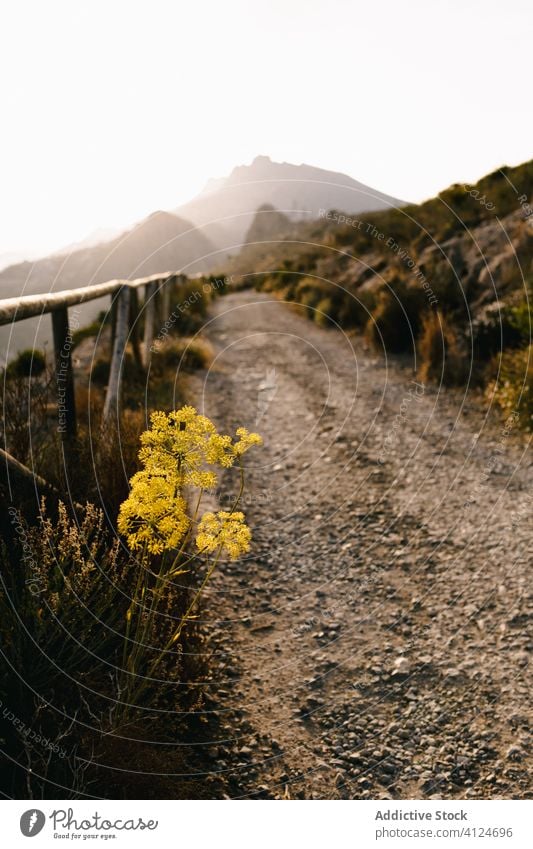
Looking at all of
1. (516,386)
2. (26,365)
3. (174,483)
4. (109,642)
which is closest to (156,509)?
(174,483)

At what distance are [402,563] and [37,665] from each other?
300 cm

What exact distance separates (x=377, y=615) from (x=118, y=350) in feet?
12.3

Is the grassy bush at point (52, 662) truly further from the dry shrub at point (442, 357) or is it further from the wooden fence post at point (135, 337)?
the dry shrub at point (442, 357)

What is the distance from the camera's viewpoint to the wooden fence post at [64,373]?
13.9 ft

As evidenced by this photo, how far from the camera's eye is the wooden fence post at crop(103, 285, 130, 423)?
5.84 m

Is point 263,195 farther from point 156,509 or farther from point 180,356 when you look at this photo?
point 156,509

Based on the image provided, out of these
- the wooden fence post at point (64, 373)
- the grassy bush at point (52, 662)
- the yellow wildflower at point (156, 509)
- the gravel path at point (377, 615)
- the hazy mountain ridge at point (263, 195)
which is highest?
the hazy mountain ridge at point (263, 195)

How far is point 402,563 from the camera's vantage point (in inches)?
186

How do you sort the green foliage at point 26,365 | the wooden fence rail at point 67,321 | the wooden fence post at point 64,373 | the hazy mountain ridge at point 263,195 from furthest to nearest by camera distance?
1. the hazy mountain ridge at point 263,195
2. the wooden fence post at point 64,373
3. the green foliage at point 26,365
4. the wooden fence rail at point 67,321

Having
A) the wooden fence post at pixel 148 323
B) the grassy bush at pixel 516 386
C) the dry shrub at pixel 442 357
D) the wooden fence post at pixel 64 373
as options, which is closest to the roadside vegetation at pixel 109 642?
the wooden fence post at pixel 64 373

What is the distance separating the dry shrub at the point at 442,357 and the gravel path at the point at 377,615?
1290 millimetres

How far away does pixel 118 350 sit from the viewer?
20.4 feet
